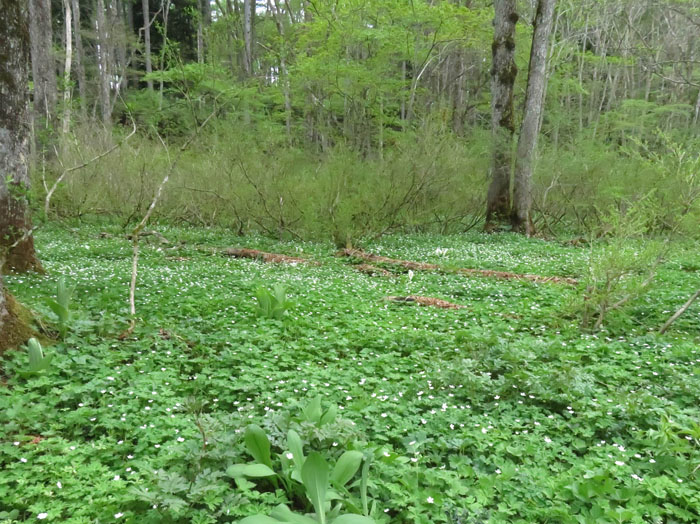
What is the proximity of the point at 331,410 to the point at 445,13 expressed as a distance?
61.2ft

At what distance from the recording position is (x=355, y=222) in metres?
12.9

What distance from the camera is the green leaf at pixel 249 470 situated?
2.26 metres

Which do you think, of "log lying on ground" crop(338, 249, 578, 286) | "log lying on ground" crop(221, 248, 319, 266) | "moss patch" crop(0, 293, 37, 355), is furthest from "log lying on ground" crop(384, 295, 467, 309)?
"moss patch" crop(0, 293, 37, 355)

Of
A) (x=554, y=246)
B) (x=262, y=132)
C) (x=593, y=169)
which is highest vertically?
(x=262, y=132)

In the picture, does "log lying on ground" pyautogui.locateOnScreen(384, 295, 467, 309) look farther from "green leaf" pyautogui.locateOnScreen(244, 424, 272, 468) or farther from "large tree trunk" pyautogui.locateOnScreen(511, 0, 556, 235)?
"large tree trunk" pyautogui.locateOnScreen(511, 0, 556, 235)

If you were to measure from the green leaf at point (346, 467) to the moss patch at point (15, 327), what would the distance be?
10.8 ft

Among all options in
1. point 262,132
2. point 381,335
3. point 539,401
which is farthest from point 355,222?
point 539,401

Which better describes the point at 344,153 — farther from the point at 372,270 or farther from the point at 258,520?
the point at 258,520

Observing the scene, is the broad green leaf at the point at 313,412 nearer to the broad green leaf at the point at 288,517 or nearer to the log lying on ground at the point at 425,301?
the broad green leaf at the point at 288,517

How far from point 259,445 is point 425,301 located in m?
4.66

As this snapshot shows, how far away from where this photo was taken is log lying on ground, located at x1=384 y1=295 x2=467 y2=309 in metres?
6.58

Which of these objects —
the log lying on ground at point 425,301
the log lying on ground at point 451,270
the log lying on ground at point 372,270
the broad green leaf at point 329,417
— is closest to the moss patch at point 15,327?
the broad green leaf at point 329,417

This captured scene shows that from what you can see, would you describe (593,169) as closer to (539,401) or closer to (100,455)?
(539,401)

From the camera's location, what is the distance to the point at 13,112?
6.06 m
